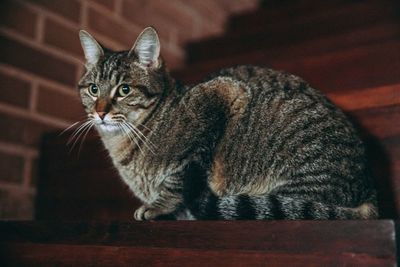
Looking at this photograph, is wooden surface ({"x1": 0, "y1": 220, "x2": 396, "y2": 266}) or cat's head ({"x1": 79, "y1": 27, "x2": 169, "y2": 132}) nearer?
wooden surface ({"x1": 0, "y1": 220, "x2": 396, "y2": 266})

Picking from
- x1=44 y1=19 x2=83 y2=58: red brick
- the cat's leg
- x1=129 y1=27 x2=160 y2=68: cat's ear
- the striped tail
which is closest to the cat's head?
x1=129 y1=27 x2=160 y2=68: cat's ear

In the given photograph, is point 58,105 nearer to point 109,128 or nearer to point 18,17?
point 18,17

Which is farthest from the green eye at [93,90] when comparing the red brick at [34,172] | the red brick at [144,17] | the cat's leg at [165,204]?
the red brick at [144,17]

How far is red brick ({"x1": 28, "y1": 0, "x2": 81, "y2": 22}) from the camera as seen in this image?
1997 millimetres

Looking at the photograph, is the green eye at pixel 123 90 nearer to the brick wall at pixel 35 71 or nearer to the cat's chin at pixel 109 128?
the cat's chin at pixel 109 128

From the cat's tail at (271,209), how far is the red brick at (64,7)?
1.21 meters

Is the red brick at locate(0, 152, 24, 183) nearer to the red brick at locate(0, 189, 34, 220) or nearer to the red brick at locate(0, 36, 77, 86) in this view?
the red brick at locate(0, 189, 34, 220)

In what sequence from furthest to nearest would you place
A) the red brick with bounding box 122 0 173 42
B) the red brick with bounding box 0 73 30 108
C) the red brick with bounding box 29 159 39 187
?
the red brick with bounding box 122 0 173 42 → the red brick with bounding box 29 159 39 187 → the red brick with bounding box 0 73 30 108

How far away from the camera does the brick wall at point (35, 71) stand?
Result: 1.85 m

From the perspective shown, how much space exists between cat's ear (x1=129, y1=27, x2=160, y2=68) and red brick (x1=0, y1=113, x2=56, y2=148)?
634 mm

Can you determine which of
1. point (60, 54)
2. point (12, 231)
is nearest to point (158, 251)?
point (12, 231)

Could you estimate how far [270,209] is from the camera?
3.70 ft

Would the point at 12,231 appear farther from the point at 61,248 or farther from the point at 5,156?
the point at 5,156

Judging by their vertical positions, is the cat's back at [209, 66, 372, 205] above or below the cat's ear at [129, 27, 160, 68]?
below
